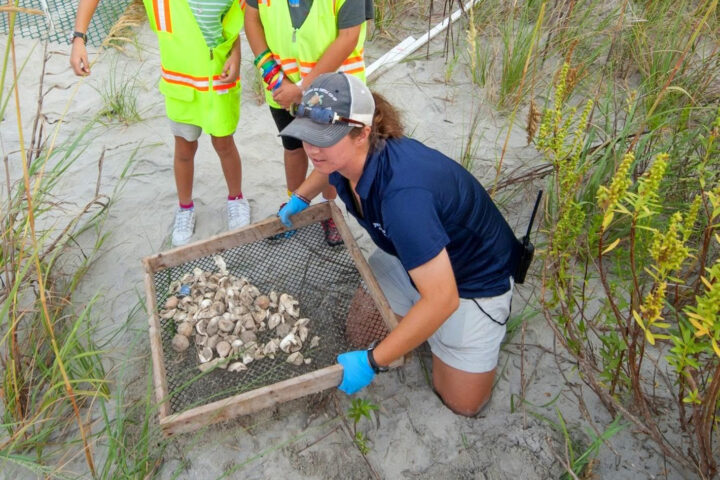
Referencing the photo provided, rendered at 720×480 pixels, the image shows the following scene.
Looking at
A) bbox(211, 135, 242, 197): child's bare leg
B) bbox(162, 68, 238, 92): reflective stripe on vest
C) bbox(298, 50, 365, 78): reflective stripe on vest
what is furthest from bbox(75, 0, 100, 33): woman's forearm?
bbox(298, 50, 365, 78): reflective stripe on vest

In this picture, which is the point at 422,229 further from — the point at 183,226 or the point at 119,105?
the point at 119,105

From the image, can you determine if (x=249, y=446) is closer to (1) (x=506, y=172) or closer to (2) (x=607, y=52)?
(1) (x=506, y=172)

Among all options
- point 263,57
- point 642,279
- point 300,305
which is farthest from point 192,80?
point 642,279

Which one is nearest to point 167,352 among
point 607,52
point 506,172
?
point 506,172

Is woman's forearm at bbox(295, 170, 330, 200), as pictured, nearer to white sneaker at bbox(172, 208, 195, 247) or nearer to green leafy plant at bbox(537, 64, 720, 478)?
white sneaker at bbox(172, 208, 195, 247)

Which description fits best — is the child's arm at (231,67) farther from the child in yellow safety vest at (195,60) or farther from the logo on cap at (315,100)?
the logo on cap at (315,100)

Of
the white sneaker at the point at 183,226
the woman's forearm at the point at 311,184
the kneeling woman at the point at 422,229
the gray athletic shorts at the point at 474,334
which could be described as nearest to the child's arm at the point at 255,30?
the woman's forearm at the point at 311,184

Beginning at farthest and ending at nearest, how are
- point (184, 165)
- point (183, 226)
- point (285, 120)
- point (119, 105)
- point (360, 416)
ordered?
point (119, 105) < point (183, 226) < point (184, 165) < point (285, 120) < point (360, 416)

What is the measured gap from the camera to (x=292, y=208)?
7.28ft

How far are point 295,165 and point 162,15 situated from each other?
2.65ft

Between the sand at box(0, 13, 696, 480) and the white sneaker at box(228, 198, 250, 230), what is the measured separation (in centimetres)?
8

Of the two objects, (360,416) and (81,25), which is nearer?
(360,416)

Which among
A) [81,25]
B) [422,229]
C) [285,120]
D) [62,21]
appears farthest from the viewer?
[62,21]

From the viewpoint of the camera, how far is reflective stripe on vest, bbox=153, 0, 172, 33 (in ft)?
6.86
